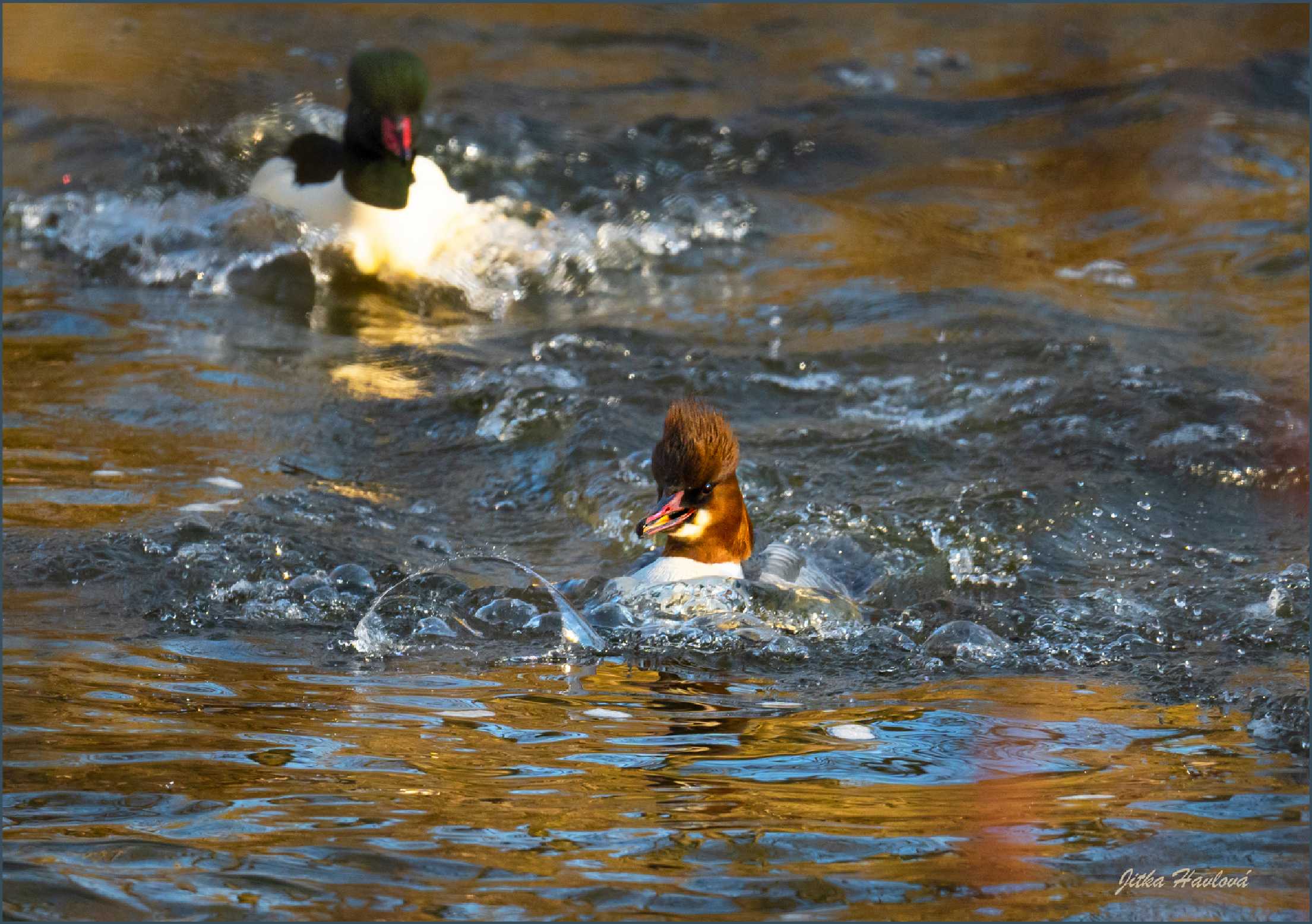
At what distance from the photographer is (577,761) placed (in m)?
3.87

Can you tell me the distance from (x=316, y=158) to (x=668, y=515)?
5.29 m

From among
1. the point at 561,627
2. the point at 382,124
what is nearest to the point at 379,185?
the point at 382,124

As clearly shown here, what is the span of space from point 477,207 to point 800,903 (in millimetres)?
7004

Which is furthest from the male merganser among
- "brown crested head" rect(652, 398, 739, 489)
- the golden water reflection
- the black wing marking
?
the black wing marking

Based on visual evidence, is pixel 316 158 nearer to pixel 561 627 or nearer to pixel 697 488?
pixel 697 488

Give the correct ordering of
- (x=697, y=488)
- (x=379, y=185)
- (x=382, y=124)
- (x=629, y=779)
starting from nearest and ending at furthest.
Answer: (x=629, y=779) → (x=697, y=488) → (x=382, y=124) → (x=379, y=185)

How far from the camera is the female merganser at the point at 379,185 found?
9.11m

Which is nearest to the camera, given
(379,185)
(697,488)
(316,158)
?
(697,488)

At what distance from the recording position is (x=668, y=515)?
16.6 ft

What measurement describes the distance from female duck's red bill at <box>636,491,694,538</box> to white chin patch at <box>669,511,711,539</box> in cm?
5

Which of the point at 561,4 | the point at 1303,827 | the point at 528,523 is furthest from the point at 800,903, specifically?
the point at 561,4

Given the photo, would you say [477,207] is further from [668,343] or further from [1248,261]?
[1248,261]

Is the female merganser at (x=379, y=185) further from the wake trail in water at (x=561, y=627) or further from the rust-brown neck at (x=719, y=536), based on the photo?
the rust-brown neck at (x=719, y=536)

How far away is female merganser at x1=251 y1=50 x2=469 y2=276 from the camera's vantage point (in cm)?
911
